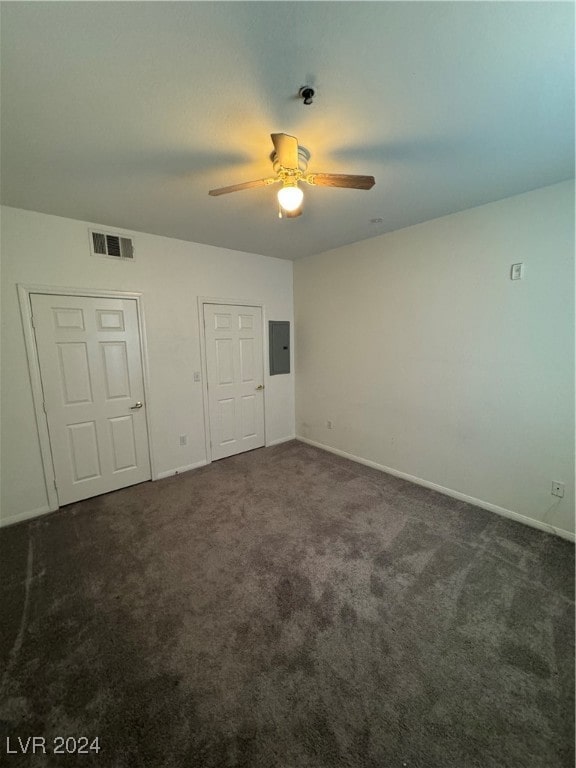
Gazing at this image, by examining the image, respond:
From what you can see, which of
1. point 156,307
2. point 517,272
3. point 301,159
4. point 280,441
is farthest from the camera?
point 280,441

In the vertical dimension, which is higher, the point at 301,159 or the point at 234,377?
the point at 301,159

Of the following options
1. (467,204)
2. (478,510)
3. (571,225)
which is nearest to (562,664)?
(478,510)

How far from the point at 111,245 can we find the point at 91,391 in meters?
1.41

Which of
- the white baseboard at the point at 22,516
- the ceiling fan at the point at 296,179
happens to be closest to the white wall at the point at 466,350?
the ceiling fan at the point at 296,179

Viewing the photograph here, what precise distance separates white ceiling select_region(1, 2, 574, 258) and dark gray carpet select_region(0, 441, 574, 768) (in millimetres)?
2633

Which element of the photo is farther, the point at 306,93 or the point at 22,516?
the point at 22,516

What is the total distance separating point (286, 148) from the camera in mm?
1365

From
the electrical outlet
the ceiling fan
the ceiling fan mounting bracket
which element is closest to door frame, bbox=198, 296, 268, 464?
the ceiling fan

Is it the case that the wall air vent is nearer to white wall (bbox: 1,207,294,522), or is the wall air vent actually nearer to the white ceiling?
white wall (bbox: 1,207,294,522)

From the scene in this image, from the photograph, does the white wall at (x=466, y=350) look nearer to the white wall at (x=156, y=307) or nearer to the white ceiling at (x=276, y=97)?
the white ceiling at (x=276, y=97)

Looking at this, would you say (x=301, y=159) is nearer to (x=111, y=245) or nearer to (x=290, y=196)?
(x=290, y=196)

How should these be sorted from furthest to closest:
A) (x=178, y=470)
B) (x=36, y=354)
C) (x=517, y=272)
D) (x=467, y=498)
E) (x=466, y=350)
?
(x=178, y=470), (x=467, y=498), (x=466, y=350), (x=36, y=354), (x=517, y=272)

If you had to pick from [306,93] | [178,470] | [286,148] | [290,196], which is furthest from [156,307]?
[306,93]

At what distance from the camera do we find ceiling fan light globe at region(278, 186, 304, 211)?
1.58 meters
